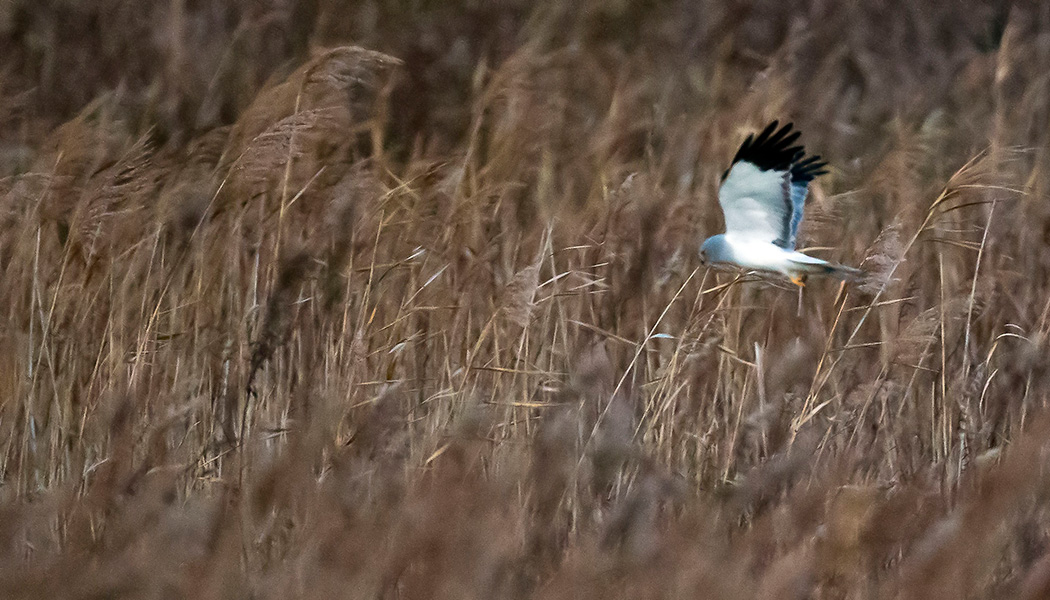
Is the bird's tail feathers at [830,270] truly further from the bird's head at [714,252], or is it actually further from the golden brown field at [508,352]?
the bird's head at [714,252]

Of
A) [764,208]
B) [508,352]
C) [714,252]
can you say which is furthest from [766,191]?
[508,352]

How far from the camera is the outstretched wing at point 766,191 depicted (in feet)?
11.1

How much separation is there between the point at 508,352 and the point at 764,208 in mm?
876

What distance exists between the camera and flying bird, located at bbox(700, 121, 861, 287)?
10.8 feet

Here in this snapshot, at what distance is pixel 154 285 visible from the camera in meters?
3.21

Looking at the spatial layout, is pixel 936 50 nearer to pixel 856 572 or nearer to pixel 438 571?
pixel 856 572

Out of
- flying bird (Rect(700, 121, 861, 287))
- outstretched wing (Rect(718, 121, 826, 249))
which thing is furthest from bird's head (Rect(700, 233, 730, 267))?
outstretched wing (Rect(718, 121, 826, 249))

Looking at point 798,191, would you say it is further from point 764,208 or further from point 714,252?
point 714,252

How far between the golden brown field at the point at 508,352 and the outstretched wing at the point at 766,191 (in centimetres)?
12

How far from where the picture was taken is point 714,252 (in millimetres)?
3375

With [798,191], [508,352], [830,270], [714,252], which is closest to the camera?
[508,352]

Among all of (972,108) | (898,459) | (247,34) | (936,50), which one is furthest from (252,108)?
(936,50)

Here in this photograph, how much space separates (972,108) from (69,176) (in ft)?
10.9

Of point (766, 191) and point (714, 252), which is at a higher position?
point (766, 191)
